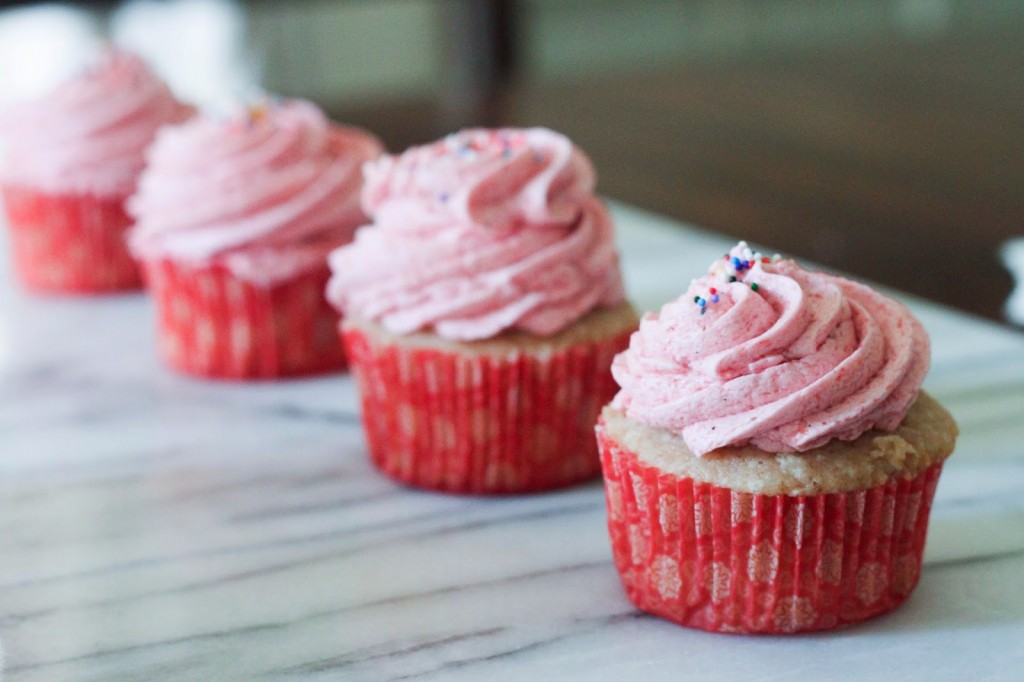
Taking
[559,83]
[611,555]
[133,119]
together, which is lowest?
[559,83]

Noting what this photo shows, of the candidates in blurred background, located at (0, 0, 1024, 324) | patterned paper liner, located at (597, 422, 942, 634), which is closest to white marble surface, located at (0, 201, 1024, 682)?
patterned paper liner, located at (597, 422, 942, 634)

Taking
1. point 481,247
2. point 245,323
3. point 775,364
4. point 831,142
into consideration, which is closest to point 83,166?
point 245,323

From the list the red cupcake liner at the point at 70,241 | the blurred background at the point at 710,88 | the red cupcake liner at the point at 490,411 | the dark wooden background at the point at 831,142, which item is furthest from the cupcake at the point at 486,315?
the red cupcake liner at the point at 70,241

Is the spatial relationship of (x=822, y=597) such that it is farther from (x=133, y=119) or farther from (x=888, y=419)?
(x=133, y=119)

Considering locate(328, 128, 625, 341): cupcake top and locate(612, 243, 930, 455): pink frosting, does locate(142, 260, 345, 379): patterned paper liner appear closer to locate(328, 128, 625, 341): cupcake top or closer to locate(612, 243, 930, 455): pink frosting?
locate(328, 128, 625, 341): cupcake top

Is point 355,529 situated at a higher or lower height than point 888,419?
lower

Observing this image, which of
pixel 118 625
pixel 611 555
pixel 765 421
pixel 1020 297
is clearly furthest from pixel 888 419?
pixel 1020 297
